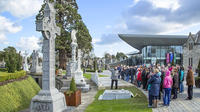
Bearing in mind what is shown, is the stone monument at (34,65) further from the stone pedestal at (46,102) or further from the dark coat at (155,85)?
the dark coat at (155,85)

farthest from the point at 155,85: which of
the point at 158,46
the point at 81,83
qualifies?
the point at 158,46

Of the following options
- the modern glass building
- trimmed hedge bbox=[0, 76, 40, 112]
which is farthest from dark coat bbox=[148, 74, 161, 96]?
the modern glass building

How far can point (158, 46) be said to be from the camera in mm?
56281

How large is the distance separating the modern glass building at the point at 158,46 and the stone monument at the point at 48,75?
1793 inches

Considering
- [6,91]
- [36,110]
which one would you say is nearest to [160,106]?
[36,110]

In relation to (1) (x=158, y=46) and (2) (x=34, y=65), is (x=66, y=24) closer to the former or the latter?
(2) (x=34, y=65)

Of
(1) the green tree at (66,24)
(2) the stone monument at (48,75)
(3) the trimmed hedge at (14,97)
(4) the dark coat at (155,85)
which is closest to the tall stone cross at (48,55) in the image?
(2) the stone monument at (48,75)

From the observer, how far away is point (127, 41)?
55.4 meters

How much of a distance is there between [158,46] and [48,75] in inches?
2083

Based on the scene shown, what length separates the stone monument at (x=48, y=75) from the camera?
712cm

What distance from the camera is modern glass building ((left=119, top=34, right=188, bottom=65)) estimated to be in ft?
172

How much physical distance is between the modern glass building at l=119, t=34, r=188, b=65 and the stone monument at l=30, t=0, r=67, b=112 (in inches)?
1793

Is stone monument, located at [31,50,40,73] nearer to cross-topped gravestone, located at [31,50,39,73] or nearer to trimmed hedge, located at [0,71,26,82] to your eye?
cross-topped gravestone, located at [31,50,39,73]

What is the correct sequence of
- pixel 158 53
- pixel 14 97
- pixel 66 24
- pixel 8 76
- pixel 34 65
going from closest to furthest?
pixel 14 97 → pixel 8 76 → pixel 34 65 → pixel 66 24 → pixel 158 53
